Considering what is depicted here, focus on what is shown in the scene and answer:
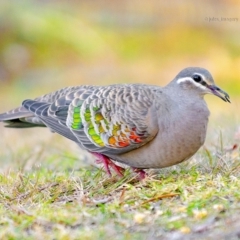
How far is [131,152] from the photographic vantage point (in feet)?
17.3

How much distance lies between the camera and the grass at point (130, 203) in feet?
12.7

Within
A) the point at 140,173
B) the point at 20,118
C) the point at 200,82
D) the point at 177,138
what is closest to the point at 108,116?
the point at 140,173

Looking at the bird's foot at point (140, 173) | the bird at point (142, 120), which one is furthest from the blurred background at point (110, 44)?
the bird's foot at point (140, 173)

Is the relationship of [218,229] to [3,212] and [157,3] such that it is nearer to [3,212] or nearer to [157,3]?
[3,212]

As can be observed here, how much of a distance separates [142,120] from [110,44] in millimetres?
10799

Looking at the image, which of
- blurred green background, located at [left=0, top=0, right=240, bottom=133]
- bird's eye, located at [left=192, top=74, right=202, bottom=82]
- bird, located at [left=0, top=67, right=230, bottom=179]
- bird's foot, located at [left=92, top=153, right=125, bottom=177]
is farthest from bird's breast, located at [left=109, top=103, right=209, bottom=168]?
blurred green background, located at [left=0, top=0, right=240, bottom=133]

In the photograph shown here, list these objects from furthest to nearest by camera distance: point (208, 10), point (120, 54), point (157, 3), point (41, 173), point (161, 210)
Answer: point (157, 3), point (208, 10), point (120, 54), point (41, 173), point (161, 210)

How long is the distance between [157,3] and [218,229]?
15.1 m

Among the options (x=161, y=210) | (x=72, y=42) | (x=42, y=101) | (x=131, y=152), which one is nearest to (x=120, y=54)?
(x=72, y=42)

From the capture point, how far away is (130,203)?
14.6ft

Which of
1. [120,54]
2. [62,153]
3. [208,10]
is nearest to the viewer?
[62,153]

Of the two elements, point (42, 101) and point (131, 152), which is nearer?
point (131, 152)

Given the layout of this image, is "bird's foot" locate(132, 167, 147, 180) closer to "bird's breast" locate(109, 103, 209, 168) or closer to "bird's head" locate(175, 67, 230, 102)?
"bird's breast" locate(109, 103, 209, 168)

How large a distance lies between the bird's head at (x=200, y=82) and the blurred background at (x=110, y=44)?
7.33 metres
